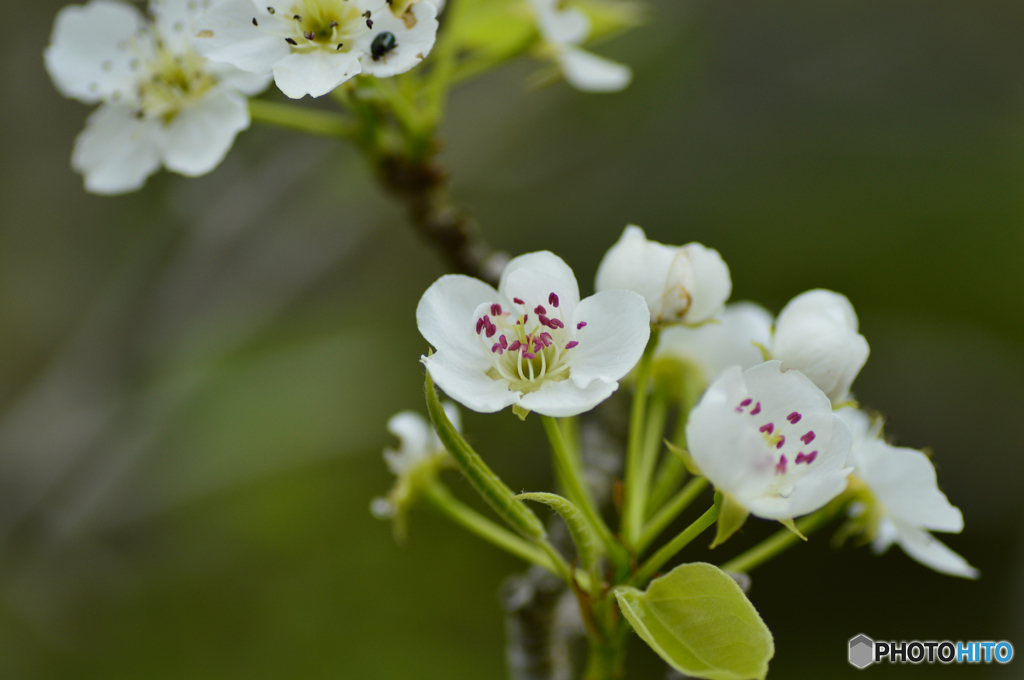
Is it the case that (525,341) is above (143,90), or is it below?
below

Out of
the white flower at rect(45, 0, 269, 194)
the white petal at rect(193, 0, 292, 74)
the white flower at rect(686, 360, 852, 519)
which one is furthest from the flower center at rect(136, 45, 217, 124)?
the white flower at rect(686, 360, 852, 519)

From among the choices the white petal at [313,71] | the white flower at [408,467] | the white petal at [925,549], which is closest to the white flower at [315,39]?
the white petal at [313,71]

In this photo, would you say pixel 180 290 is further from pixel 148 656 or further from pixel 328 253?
pixel 148 656

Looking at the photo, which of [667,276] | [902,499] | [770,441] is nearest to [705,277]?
[667,276]

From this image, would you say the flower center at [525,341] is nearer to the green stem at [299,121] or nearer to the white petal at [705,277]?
the white petal at [705,277]

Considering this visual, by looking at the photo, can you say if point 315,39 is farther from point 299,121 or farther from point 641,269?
point 641,269

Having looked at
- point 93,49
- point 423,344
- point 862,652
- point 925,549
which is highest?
point 93,49

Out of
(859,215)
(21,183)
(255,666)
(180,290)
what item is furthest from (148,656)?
(859,215)
